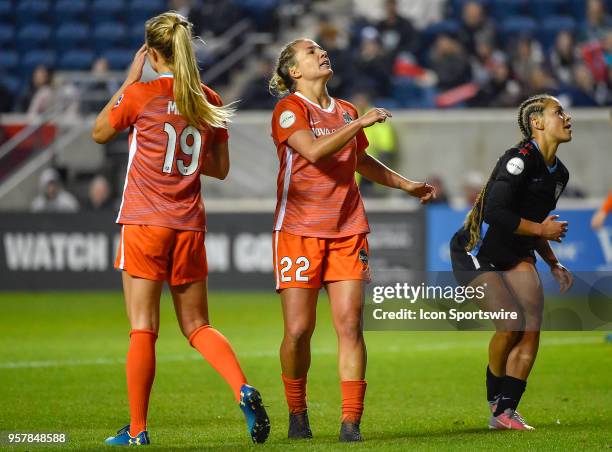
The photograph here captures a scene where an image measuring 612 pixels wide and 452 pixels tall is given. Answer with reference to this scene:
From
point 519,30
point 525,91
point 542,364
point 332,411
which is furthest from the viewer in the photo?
point 519,30

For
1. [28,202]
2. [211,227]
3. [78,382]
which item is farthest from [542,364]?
[28,202]

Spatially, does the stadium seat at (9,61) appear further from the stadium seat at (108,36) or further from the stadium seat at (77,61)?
the stadium seat at (108,36)

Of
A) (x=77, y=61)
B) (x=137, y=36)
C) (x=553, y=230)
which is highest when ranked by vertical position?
(x=137, y=36)

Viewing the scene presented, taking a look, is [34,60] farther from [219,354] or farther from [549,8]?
[219,354]

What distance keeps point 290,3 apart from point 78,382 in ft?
49.9

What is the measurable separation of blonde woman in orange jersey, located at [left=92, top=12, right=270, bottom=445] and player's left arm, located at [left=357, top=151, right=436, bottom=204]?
38.4 inches

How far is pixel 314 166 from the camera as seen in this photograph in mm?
6816

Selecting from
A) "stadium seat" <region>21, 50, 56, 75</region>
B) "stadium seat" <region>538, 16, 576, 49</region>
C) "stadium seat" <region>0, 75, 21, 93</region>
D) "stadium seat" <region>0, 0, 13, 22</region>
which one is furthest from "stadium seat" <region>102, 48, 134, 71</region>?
"stadium seat" <region>538, 16, 576, 49</region>

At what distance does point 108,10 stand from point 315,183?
18914 mm

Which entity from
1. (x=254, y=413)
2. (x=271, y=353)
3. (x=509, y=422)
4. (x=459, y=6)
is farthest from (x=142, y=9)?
(x=254, y=413)

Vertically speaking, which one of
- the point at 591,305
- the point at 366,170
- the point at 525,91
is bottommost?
the point at 591,305

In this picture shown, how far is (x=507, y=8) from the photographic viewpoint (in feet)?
77.4

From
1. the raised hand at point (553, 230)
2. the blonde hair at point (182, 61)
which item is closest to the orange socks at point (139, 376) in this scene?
the blonde hair at point (182, 61)

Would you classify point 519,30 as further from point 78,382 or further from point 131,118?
point 131,118
